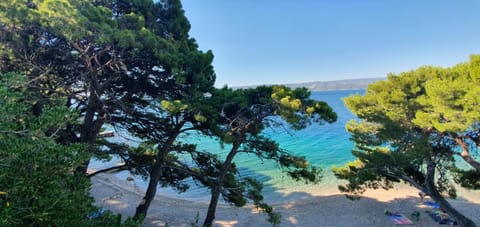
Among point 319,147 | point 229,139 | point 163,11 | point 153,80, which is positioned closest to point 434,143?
point 229,139

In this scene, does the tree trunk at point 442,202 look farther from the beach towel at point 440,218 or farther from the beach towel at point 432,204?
the beach towel at point 432,204

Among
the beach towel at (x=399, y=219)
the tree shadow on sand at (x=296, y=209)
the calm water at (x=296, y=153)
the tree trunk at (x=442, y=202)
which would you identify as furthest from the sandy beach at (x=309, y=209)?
the tree trunk at (x=442, y=202)

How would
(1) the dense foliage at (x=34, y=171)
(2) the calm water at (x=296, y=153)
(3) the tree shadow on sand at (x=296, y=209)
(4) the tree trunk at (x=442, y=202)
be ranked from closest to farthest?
(1) the dense foliage at (x=34, y=171) < (4) the tree trunk at (x=442, y=202) < (3) the tree shadow on sand at (x=296, y=209) < (2) the calm water at (x=296, y=153)

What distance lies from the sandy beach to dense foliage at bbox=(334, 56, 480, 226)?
8.99 feet

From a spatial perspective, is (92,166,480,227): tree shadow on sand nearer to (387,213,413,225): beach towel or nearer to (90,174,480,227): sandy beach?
(90,174,480,227): sandy beach

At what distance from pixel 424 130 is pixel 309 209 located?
20.7 ft

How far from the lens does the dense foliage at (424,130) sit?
5.81 meters

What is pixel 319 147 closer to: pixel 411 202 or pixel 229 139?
pixel 411 202

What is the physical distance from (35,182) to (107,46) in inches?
127

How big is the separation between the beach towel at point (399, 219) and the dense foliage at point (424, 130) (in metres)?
2.47

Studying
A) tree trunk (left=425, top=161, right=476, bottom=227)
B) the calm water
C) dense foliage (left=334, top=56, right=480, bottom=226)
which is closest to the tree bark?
dense foliage (left=334, top=56, right=480, bottom=226)

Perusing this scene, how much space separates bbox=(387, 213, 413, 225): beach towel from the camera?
9.30 metres

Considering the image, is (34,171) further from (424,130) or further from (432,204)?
(432,204)

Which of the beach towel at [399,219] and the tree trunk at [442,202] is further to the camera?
the beach towel at [399,219]
